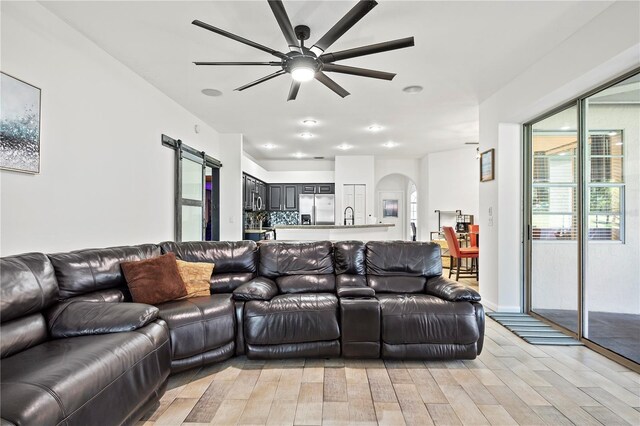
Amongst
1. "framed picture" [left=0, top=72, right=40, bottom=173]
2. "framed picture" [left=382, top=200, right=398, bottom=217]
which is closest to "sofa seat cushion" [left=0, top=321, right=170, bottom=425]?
"framed picture" [left=0, top=72, right=40, bottom=173]

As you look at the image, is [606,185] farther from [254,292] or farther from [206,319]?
[206,319]

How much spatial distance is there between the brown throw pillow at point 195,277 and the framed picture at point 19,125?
4.41 ft

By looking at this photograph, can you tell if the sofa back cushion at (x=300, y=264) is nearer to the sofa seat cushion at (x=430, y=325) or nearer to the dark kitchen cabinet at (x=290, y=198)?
the sofa seat cushion at (x=430, y=325)

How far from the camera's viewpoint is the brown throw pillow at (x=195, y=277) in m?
2.95

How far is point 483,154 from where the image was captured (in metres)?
4.53

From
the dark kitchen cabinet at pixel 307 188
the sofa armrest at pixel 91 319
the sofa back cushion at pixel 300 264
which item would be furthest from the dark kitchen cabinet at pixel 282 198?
the sofa armrest at pixel 91 319

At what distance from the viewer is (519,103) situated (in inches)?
145

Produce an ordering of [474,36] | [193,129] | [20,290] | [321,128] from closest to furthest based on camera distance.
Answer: [20,290] < [474,36] < [193,129] < [321,128]

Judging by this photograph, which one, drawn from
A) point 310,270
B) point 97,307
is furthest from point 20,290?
point 310,270

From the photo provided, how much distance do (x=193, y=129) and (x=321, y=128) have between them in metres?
2.21

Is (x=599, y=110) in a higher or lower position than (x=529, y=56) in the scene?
lower

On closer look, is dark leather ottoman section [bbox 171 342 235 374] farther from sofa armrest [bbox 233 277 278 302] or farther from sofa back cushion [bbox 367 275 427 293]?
sofa back cushion [bbox 367 275 427 293]

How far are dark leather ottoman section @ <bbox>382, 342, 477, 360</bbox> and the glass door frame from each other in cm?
127

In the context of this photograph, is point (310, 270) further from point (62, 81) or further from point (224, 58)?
point (62, 81)
